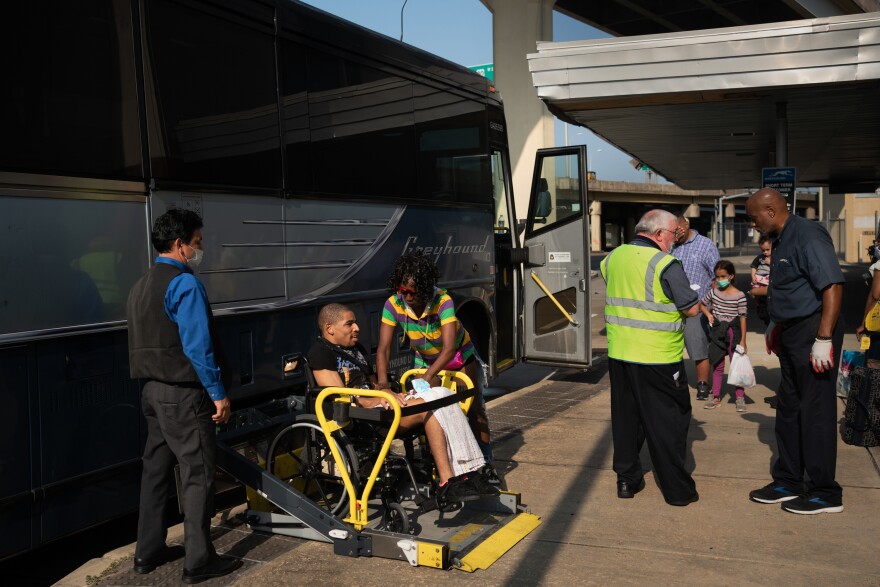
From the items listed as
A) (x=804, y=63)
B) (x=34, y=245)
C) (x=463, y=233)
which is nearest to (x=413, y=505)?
(x=34, y=245)

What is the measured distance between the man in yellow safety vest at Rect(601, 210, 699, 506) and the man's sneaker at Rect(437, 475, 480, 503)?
1.43 metres

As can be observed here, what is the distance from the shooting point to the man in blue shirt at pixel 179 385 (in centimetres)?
428

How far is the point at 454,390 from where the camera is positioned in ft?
18.2

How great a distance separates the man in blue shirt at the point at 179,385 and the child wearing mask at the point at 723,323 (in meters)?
5.54

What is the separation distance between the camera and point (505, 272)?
9.99m

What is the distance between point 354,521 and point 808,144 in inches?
732

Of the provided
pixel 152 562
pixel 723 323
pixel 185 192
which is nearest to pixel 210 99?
pixel 185 192

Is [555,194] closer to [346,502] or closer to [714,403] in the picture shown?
[714,403]

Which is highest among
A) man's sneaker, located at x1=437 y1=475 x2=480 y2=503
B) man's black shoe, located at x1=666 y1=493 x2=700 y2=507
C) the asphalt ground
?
man's sneaker, located at x1=437 y1=475 x2=480 y2=503

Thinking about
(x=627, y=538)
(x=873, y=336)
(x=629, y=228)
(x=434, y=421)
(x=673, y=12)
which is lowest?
(x=627, y=538)

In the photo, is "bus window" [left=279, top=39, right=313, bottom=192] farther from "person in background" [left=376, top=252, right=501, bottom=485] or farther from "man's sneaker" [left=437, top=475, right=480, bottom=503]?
"man's sneaker" [left=437, top=475, right=480, bottom=503]

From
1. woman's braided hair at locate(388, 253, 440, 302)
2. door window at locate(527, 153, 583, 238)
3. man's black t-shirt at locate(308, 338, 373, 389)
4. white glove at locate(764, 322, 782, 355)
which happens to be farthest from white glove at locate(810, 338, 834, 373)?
door window at locate(527, 153, 583, 238)

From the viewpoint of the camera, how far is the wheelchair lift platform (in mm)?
4672

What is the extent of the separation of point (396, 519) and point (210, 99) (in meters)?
2.76
